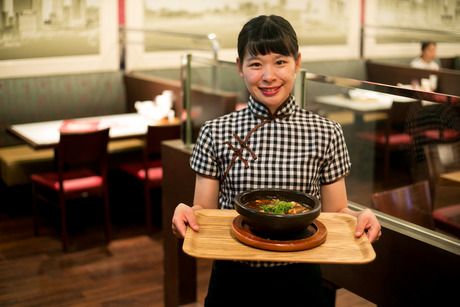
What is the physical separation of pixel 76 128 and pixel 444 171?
9.52ft

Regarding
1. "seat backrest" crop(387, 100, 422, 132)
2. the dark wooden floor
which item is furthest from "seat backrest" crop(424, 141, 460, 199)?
"seat backrest" crop(387, 100, 422, 132)

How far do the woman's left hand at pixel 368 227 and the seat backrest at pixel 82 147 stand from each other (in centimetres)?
320

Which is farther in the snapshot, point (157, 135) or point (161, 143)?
point (157, 135)

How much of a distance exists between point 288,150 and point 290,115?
10 centimetres

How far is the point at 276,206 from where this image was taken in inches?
64.7

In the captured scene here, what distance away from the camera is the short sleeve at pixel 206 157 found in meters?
1.83

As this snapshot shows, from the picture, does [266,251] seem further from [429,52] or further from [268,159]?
[429,52]

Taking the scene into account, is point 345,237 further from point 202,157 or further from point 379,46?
point 379,46

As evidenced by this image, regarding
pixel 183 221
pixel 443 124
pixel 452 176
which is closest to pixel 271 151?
pixel 183 221

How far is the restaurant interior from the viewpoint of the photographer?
263cm

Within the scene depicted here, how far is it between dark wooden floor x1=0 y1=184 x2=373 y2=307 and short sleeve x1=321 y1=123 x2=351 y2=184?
178 centimetres

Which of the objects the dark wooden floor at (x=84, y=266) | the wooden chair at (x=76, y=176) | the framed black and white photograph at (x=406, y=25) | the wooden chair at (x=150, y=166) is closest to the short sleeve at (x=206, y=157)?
the dark wooden floor at (x=84, y=266)

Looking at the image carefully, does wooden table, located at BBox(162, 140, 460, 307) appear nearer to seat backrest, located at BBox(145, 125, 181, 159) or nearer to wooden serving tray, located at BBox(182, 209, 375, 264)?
wooden serving tray, located at BBox(182, 209, 375, 264)

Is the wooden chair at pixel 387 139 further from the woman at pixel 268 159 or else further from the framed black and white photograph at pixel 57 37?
the woman at pixel 268 159
